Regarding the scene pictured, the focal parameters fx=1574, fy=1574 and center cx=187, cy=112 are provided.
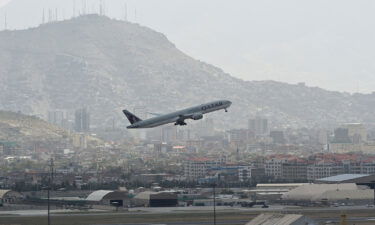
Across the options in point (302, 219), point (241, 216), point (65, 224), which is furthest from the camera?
point (241, 216)

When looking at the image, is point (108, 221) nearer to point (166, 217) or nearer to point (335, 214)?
point (166, 217)

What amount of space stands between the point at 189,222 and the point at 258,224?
139 feet

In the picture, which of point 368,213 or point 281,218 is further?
point 368,213

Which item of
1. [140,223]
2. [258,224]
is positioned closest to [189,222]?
[140,223]

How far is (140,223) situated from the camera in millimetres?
173500

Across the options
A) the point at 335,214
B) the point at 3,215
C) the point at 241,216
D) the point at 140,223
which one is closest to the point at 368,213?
the point at 335,214

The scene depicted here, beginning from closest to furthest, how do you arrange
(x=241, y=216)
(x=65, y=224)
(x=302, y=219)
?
(x=302, y=219), (x=65, y=224), (x=241, y=216)

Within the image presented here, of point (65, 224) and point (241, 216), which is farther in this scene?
point (241, 216)

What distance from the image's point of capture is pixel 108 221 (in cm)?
17800

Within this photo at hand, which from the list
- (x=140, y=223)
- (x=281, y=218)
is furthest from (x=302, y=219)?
(x=140, y=223)

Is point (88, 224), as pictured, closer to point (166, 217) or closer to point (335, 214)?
point (166, 217)

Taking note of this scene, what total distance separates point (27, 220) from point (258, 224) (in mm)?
49589

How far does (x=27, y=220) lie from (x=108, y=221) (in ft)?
30.0

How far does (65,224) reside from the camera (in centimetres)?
17075
